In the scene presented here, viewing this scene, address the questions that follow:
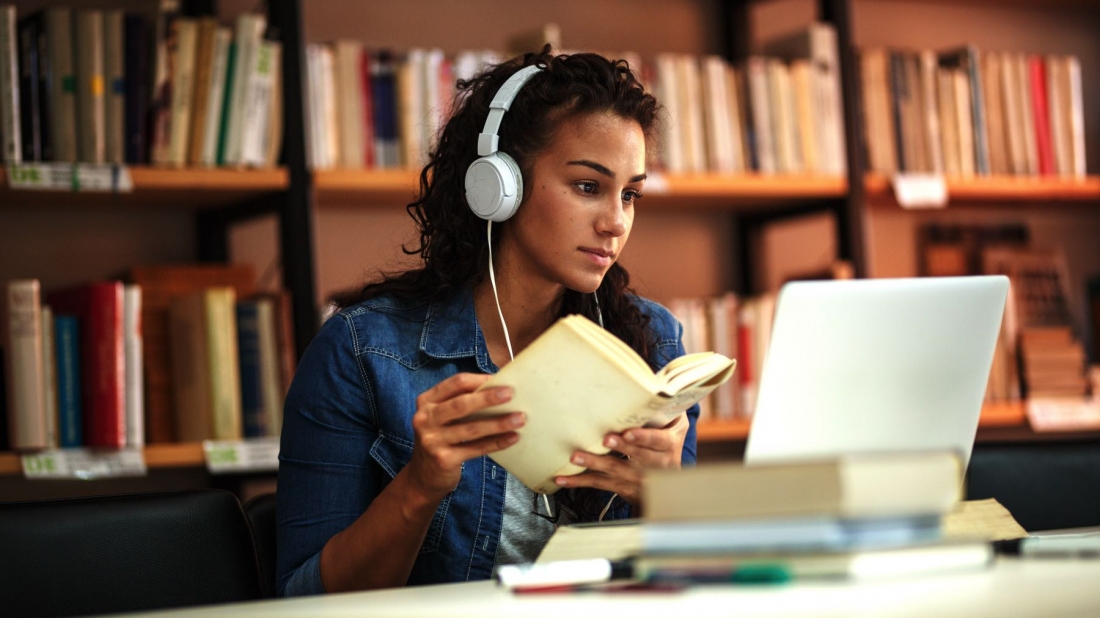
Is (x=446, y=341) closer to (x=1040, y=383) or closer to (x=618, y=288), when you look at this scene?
(x=618, y=288)

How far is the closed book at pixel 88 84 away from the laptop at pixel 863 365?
138cm

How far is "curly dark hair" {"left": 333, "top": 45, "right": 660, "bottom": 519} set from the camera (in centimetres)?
146

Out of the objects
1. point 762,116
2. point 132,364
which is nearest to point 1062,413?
Answer: point 762,116

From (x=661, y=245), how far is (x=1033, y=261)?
3.07 ft

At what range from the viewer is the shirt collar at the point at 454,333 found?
4.53ft

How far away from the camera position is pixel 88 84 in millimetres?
1903

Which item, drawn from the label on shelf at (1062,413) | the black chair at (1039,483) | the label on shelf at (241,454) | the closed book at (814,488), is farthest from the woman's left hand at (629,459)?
the label on shelf at (1062,413)

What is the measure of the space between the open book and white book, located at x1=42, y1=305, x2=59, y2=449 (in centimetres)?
113

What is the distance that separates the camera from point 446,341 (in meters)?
1.39

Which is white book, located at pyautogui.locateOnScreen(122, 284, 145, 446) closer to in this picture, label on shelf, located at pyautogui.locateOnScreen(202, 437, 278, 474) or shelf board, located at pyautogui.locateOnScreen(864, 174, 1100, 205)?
label on shelf, located at pyautogui.locateOnScreen(202, 437, 278, 474)

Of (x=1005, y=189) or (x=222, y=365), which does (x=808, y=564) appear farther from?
(x=1005, y=189)

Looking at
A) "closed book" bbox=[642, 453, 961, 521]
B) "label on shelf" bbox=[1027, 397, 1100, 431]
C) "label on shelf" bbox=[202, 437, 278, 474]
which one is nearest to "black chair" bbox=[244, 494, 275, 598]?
"label on shelf" bbox=[202, 437, 278, 474]

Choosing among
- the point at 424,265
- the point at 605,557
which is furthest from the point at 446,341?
the point at 605,557

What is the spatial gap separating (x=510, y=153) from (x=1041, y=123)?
5.73ft
